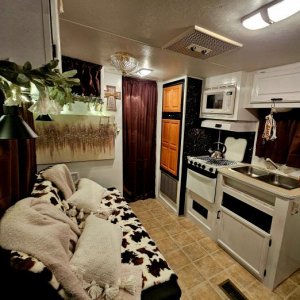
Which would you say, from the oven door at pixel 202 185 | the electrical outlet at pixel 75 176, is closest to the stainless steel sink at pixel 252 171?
the oven door at pixel 202 185

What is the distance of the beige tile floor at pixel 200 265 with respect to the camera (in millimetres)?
1713

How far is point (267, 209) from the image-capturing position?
1733mm

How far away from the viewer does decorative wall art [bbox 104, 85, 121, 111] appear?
2.71 m

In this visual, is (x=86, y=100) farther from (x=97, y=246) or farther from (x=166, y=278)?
(x=166, y=278)

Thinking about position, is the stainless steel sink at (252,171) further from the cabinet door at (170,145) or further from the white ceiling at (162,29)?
the white ceiling at (162,29)

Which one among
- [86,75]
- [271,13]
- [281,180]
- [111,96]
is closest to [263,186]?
[281,180]

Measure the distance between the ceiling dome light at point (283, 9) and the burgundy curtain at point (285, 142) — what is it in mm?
1535

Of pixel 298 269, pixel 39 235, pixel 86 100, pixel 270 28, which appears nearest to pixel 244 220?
pixel 298 269

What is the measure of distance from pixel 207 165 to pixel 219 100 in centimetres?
96


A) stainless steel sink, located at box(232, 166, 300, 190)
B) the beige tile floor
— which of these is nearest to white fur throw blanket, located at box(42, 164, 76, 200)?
the beige tile floor

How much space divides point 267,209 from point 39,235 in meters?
1.93

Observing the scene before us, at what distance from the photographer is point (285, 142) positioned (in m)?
2.17

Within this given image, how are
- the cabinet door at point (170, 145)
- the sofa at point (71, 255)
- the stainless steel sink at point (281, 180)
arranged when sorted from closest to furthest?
the sofa at point (71, 255) < the stainless steel sink at point (281, 180) < the cabinet door at point (170, 145)

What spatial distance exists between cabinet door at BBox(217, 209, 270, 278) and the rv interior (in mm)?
15
